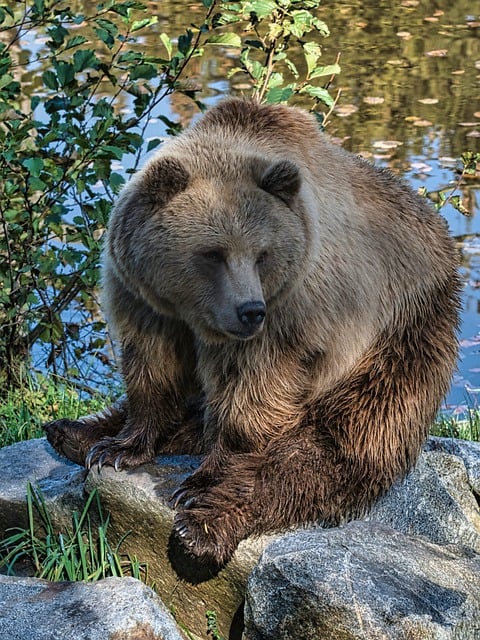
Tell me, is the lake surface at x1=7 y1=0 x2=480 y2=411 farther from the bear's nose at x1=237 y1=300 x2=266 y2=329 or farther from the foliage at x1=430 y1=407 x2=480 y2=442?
the bear's nose at x1=237 y1=300 x2=266 y2=329

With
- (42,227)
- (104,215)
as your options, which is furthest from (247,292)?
(42,227)

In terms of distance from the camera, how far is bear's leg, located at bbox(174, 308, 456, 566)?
4.28 m

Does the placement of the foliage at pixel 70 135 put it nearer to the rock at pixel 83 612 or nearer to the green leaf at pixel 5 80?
the green leaf at pixel 5 80

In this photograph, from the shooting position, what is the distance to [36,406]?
6.36 metres

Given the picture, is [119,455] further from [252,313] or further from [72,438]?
[252,313]

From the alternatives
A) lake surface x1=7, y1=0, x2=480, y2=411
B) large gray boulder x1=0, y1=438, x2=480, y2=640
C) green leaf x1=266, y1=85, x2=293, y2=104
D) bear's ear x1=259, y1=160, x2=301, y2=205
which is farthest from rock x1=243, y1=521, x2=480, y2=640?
lake surface x1=7, y1=0, x2=480, y2=411

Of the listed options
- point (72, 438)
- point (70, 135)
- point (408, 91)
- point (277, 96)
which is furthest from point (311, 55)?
point (408, 91)

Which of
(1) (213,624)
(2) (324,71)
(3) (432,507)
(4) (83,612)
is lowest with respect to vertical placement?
(1) (213,624)

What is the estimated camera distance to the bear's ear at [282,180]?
399 cm

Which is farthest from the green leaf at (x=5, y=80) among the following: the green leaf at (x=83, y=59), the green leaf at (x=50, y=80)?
the green leaf at (x=83, y=59)

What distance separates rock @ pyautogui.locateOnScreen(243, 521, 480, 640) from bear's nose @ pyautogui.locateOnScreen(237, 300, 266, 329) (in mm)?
851

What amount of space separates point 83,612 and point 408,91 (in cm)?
901

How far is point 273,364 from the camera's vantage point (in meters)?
4.24

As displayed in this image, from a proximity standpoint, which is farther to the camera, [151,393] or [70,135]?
[70,135]
